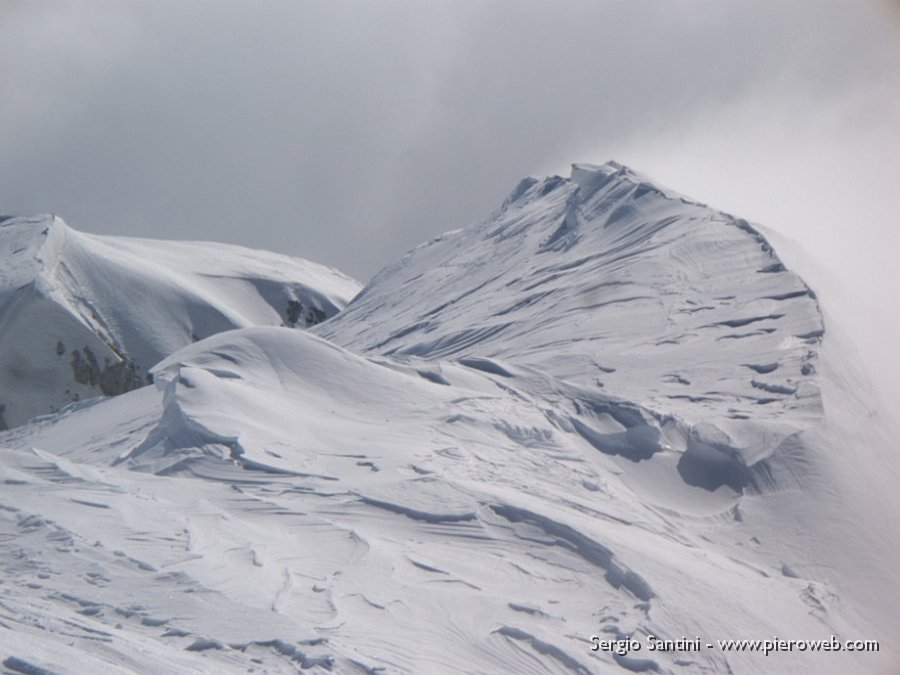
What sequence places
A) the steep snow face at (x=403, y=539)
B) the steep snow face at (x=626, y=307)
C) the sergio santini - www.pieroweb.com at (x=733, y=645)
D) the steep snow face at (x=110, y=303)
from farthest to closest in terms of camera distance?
1. the steep snow face at (x=110, y=303)
2. the steep snow face at (x=626, y=307)
3. the sergio santini - www.pieroweb.com at (x=733, y=645)
4. the steep snow face at (x=403, y=539)

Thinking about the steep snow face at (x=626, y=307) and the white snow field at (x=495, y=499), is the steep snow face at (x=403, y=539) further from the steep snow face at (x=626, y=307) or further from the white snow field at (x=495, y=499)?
the steep snow face at (x=626, y=307)

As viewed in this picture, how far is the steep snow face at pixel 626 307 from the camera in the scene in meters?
11.9

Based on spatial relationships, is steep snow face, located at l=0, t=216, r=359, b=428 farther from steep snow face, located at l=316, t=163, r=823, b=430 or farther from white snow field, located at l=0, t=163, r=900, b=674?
white snow field, located at l=0, t=163, r=900, b=674

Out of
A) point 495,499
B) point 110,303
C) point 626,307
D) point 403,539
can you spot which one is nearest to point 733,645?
point 495,499

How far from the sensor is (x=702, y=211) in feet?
55.2

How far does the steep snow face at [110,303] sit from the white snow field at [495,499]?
1511 centimetres

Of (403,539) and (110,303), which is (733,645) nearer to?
(403,539)

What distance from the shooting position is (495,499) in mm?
9039

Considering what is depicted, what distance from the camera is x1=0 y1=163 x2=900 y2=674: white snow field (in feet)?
22.8

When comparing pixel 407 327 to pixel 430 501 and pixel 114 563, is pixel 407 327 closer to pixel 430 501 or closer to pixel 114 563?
pixel 430 501

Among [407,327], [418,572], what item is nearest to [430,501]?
[418,572]

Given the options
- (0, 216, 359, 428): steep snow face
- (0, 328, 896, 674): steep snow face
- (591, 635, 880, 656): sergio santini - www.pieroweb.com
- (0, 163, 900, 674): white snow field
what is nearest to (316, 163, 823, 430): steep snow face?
(0, 163, 900, 674): white snow field

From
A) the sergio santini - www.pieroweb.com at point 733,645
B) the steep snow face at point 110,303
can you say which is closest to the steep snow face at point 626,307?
the sergio santini - www.pieroweb.com at point 733,645

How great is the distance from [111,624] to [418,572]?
7.14ft
